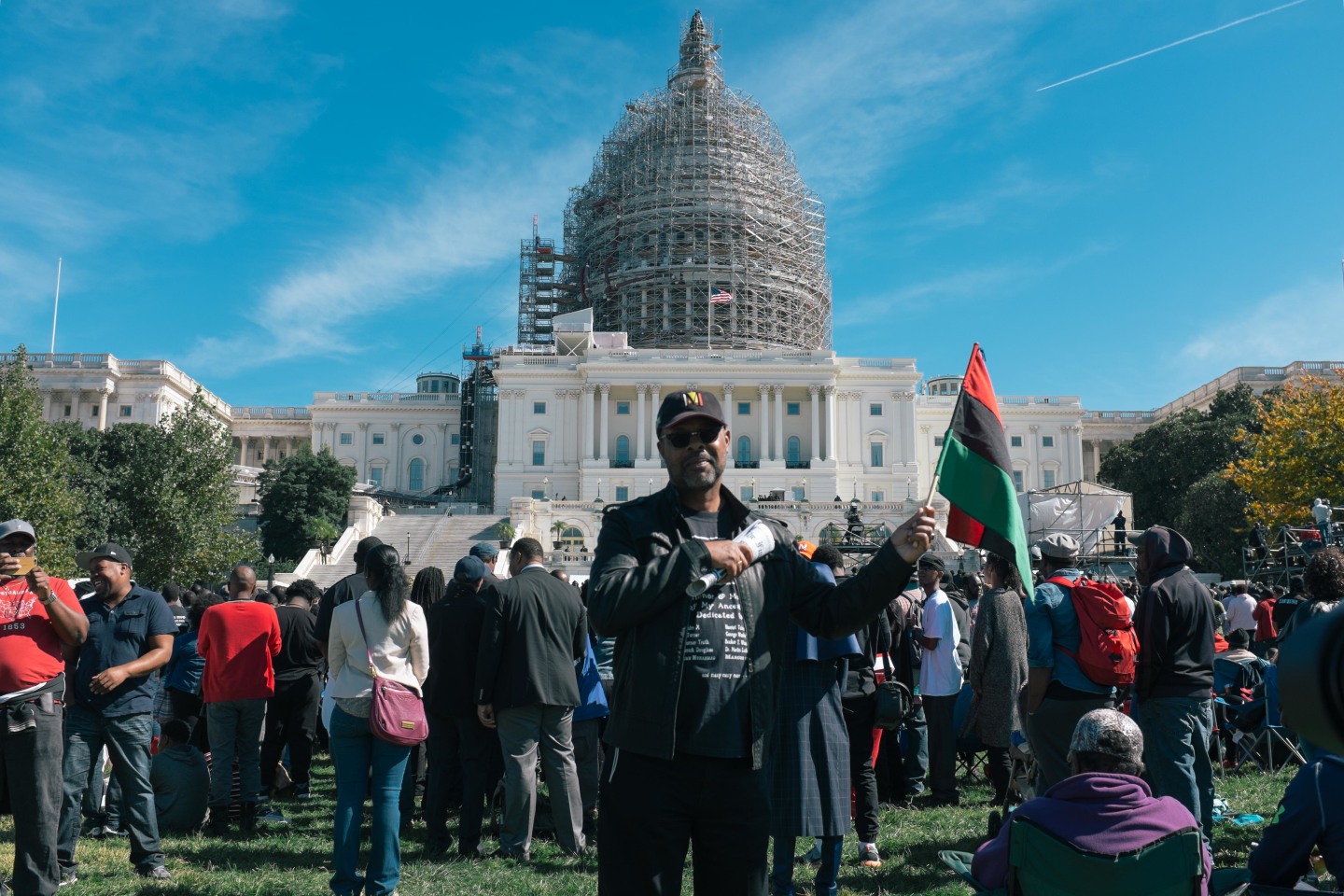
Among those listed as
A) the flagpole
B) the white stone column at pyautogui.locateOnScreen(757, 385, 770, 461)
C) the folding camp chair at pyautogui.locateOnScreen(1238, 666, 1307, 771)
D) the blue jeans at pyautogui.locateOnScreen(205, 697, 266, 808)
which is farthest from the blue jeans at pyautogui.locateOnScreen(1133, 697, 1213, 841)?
the flagpole

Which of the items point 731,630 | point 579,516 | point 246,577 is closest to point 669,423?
point 731,630

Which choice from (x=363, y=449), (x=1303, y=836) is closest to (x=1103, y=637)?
(x=1303, y=836)

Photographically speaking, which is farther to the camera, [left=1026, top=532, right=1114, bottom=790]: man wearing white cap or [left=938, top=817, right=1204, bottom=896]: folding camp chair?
[left=1026, top=532, right=1114, bottom=790]: man wearing white cap

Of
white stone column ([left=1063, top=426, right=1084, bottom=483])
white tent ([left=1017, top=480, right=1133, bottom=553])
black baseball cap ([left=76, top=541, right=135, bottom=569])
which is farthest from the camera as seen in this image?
white stone column ([left=1063, top=426, right=1084, bottom=483])

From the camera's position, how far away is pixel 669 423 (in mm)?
3539

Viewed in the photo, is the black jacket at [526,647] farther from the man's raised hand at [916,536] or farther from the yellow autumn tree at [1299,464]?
the yellow autumn tree at [1299,464]

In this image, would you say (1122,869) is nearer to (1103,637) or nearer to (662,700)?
(662,700)

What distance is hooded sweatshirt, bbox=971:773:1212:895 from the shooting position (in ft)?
12.0

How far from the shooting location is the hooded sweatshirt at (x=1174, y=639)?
646 cm

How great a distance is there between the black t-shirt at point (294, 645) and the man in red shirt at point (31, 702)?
3.45 metres

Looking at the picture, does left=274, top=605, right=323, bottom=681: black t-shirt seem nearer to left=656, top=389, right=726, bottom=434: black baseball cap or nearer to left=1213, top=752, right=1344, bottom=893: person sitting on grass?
left=656, top=389, right=726, bottom=434: black baseball cap

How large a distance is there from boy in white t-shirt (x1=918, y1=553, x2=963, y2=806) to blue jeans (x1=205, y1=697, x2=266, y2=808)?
546 centimetres

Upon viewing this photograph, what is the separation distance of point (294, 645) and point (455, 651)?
91.8 inches

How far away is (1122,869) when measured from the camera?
362 centimetres
